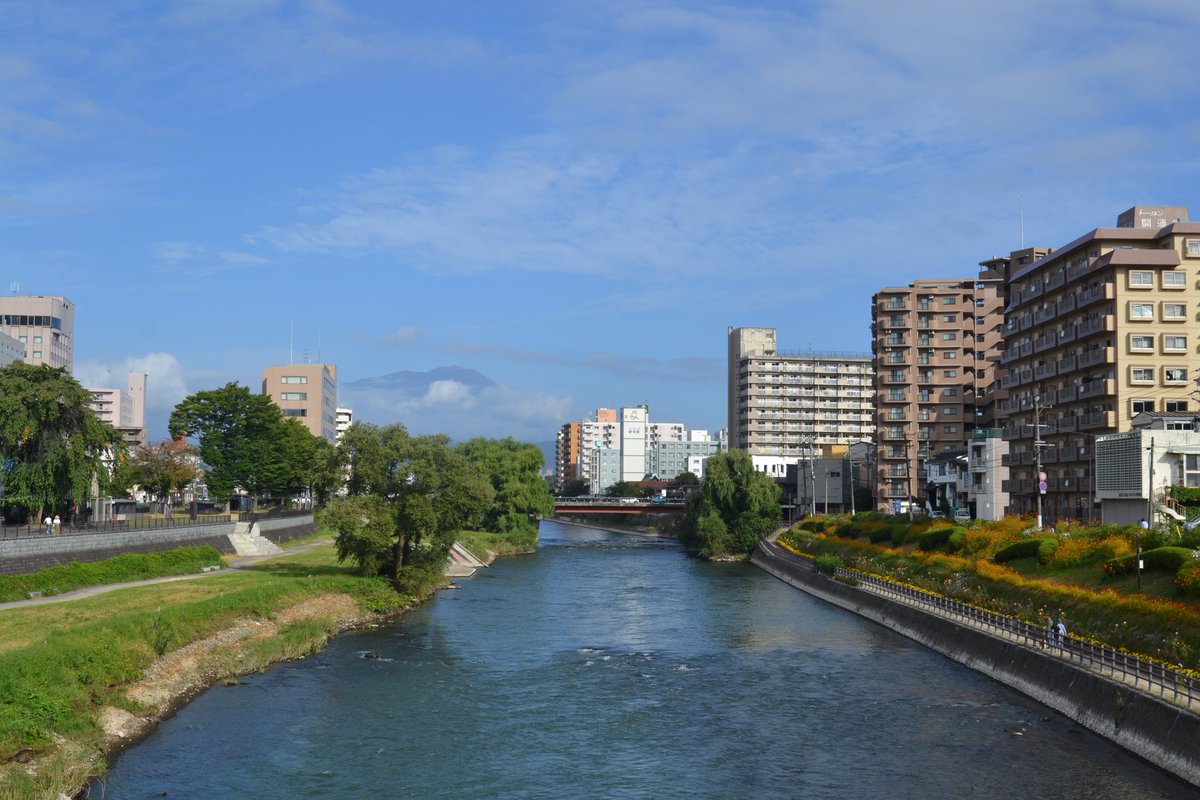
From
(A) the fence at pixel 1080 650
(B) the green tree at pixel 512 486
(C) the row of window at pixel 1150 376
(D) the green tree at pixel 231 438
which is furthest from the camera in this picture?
(B) the green tree at pixel 512 486

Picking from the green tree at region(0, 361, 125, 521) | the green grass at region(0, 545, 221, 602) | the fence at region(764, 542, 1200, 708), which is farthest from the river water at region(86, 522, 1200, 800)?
the green tree at region(0, 361, 125, 521)

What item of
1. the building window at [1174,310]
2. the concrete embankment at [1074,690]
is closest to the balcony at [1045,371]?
the building window at [1174,310]

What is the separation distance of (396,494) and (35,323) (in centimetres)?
13946

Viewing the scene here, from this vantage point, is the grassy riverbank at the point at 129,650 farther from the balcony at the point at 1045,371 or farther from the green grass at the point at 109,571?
the balcony at the point at 1045,371

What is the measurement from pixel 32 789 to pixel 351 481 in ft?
148

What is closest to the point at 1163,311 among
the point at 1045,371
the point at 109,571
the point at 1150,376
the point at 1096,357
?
the point at 1150,376

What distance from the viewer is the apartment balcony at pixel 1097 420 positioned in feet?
270

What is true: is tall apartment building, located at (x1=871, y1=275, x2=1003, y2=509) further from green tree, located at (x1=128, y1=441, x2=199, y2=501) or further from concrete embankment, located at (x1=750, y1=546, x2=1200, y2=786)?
green tree, located at (x1=128, y1=441, x2=199, y2=501)

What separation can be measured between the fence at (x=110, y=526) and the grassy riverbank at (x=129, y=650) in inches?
354

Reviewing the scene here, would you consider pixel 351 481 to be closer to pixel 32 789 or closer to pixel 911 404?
pixel 32 789

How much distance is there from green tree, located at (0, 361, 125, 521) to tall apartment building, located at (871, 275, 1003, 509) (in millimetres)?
102769

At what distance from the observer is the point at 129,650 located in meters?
42.2

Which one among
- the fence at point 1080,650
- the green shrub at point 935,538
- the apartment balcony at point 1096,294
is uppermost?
the apartment balcony at point 1096,294

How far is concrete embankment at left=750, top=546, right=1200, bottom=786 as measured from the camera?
102 ft
